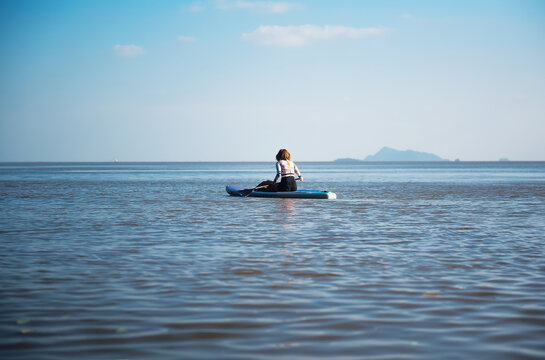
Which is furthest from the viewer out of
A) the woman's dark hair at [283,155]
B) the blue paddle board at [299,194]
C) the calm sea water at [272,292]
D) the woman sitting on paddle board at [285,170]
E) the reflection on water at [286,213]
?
the blue paddle board at [299,194]

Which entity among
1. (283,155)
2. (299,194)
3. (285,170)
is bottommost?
(299,194)

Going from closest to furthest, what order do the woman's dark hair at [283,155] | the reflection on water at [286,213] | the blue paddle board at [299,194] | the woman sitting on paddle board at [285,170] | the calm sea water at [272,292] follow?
1. the calm sea water at [272,292]
2. the reflection on water at [286,213]
3. the woman's dark hair at [283,155]
4. the woman sitting on paddle board at [285,170]
5. the blue paddle board at [299,194]

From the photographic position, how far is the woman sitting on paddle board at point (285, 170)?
25.2 metres

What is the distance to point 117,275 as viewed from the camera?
886 cm

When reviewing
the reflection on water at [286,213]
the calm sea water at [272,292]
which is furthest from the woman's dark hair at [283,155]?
the calm sea water at [272,292]

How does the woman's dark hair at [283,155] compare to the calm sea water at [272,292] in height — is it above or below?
above

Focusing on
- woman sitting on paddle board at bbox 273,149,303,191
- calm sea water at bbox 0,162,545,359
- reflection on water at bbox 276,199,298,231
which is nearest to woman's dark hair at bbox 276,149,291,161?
woman sitting on paddle board at bbox 273,149,303,191

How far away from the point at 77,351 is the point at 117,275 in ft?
11.7

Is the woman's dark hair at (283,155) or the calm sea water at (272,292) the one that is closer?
the calm sea water at (272,292)

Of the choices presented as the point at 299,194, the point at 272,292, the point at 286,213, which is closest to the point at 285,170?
the point at 299,194

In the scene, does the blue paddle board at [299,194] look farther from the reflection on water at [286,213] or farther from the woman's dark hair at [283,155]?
the woman's dark hair at [283,155]

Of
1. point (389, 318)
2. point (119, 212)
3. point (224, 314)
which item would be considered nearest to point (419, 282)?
point (389, 318)

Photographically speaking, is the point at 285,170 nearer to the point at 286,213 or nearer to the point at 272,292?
the point at 286,213

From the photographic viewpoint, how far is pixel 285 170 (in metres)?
25.9
